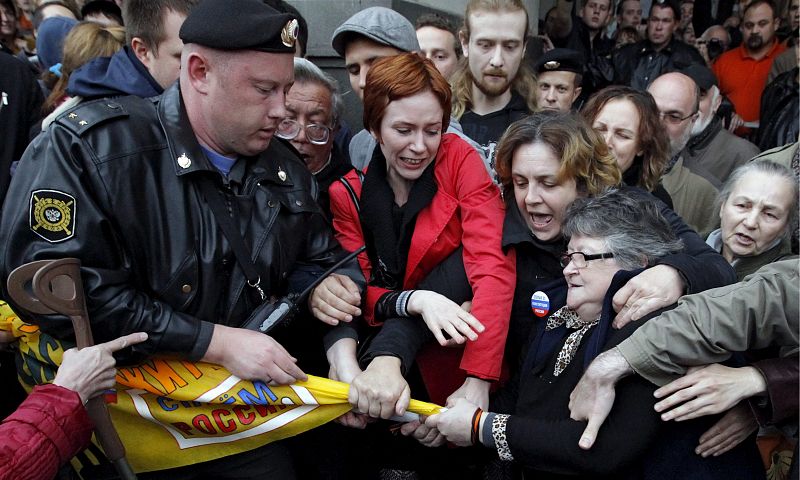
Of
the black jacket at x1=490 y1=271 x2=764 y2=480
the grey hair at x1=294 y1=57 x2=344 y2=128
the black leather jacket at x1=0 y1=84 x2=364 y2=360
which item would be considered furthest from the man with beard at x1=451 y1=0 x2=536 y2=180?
the black leather jacket at x1=0 y1=84 x2=364 y2=360

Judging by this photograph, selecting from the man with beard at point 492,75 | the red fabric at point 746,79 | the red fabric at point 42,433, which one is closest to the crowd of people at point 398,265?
the red fabric at point 42,433

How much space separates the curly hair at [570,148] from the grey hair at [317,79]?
96 centimetres

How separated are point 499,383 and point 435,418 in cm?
40

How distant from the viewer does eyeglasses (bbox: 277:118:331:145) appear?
10.2ft

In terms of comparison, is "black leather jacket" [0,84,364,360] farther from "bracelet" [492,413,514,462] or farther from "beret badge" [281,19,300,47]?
"bracelet" [492,413,514,462]

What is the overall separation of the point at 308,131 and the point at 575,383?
1.67 m

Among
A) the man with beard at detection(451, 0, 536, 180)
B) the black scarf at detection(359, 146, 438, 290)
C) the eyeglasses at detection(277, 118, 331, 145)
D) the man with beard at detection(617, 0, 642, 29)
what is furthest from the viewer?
the man with beard at detection(617, 0, 642, 29)

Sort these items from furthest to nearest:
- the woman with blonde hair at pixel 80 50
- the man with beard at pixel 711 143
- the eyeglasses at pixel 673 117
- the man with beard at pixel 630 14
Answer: the man with beard at pixel 630 14, the man with beard at pixel 711 143, the eyeglasses at pixel 673 117, the woman with blonde hair at pixel 80 50

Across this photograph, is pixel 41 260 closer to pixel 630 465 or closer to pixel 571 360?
pixel 571 360

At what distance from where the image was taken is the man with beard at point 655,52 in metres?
6.18

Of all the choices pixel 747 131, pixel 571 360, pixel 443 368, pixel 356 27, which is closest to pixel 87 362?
pixel 443 368

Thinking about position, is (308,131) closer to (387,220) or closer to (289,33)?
(387,220)

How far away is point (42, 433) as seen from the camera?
1860mm

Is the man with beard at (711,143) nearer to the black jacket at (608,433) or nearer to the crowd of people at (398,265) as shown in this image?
the crowd of people at (398,265)
